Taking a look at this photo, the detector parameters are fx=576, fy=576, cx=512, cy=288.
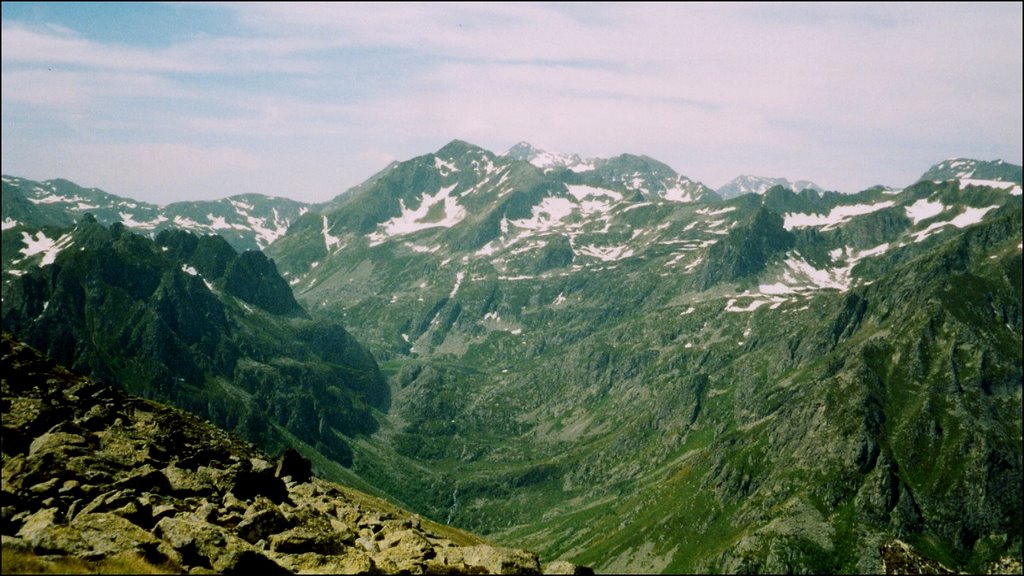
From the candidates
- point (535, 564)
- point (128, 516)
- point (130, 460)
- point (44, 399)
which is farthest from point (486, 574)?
point (44, 399)

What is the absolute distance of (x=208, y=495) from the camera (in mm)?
58062

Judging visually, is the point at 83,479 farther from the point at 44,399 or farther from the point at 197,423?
the point at 197,423

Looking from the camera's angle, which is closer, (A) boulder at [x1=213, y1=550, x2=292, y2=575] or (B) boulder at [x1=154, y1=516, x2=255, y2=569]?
(A) boulder at [x1=213, y1=550, x2=292, y2=575]

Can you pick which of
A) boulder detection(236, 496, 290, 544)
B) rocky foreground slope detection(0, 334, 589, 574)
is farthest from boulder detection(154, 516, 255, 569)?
boulder detection(236, 496, 290, 544)

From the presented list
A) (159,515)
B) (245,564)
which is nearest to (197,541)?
(245,564)

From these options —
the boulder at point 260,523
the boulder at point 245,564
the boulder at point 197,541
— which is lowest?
the boulder at point 260,523

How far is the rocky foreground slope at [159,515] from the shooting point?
3375cm

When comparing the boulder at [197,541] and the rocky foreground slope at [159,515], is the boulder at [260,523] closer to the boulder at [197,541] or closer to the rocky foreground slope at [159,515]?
the rocky foreground slope at [159,515]

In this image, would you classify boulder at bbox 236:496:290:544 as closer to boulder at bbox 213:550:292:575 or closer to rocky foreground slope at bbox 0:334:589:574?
rocky foreground slope at bbox 0:334:589:574

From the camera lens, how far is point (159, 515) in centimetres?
4375

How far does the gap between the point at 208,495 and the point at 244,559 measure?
24.4m

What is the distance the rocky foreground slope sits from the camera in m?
33.8

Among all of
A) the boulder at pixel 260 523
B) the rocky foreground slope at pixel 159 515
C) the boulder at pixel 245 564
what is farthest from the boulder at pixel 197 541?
the boulder at pixel 260 523

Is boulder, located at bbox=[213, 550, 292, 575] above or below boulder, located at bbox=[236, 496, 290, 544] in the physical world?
above
